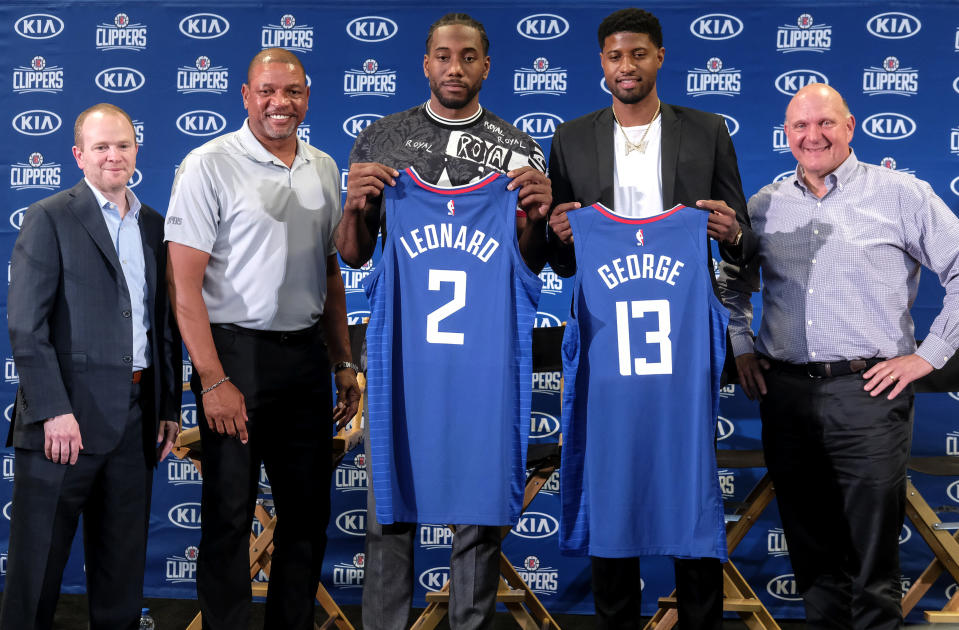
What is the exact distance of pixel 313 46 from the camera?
14.6ft

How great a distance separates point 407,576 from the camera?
2.53 meters

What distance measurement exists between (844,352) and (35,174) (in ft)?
13.8

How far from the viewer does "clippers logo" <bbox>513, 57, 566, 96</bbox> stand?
14.4ft

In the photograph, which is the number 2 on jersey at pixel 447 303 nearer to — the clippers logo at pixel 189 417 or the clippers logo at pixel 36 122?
the clippers logo at pixel 189 417

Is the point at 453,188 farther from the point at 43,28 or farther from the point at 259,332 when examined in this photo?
the point at 43,28

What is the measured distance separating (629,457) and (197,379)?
4.85 ft

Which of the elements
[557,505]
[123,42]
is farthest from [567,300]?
[123,42]

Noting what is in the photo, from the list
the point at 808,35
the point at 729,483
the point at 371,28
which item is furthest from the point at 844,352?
the point at 371,28

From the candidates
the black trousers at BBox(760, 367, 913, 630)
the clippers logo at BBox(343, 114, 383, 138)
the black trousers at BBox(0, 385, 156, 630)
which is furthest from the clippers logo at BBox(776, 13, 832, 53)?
the black trousers at BBox(0, 385, 156, 630)

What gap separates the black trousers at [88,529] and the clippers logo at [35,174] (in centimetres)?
233

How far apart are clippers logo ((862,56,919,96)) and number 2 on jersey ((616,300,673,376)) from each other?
2502mm

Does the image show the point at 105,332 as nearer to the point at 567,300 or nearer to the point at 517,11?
the point at 567,300

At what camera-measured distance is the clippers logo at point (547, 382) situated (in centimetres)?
437

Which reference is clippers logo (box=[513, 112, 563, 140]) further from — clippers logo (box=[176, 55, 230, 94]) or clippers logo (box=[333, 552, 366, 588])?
clippers logo (box=[333, 552, 366, 588])
